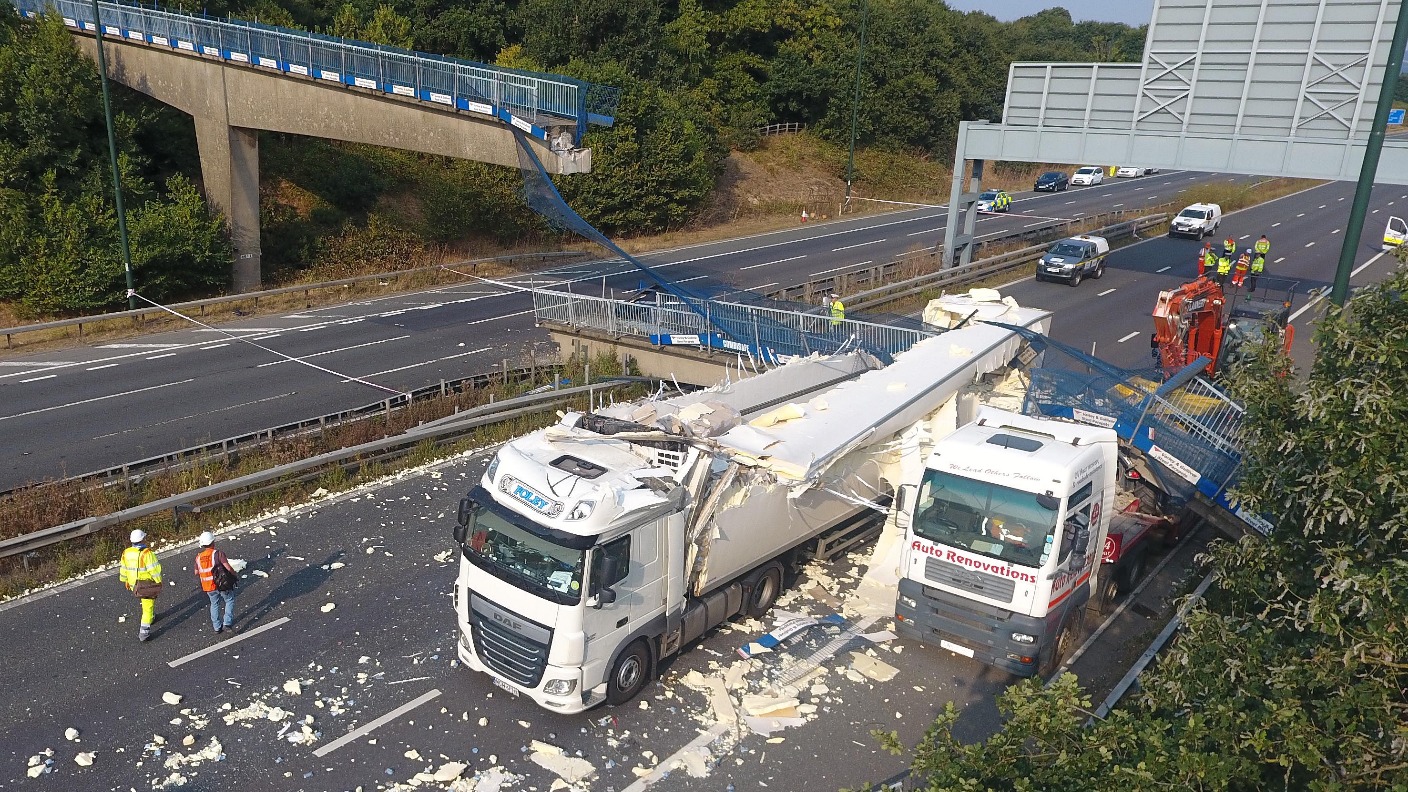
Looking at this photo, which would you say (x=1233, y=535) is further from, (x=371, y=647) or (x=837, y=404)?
(x=371, y=647)

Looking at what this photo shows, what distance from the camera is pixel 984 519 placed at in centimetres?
1065

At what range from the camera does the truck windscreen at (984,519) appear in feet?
34.0

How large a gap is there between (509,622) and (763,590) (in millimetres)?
3701

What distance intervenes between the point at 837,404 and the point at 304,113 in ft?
71.4

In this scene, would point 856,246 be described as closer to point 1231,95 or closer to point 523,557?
point 1231,95

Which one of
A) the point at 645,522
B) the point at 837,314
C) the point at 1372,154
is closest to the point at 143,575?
the point at 645,522

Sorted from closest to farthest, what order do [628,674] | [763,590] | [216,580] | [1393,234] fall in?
[628,674] → [216,580] → [763,590] → [1393,234]

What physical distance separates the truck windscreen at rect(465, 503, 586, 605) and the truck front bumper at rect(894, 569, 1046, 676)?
13.5 feet

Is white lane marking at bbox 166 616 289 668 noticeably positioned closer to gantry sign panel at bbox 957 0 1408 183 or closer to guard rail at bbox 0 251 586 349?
guard rail at bbox 0 251 586 349

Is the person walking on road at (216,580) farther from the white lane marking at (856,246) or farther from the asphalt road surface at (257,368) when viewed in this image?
the white lane marking at (856,246)

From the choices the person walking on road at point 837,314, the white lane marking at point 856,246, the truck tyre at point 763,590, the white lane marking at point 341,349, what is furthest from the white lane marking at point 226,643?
the white lane marking at point 856,246

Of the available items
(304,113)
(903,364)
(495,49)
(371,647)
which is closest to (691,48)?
(495,49)

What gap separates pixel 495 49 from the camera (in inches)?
1978

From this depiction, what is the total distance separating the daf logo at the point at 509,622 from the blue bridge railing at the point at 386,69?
16192mm
